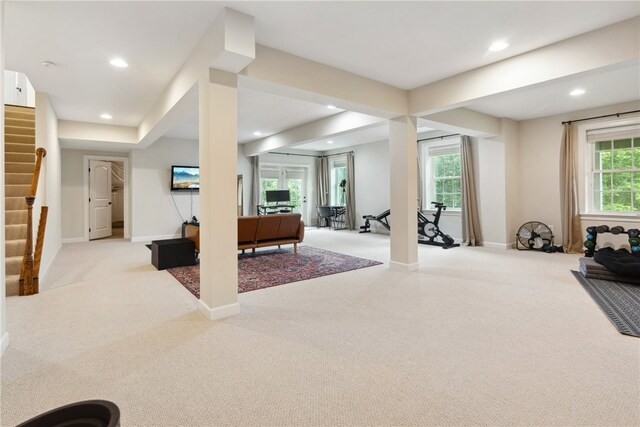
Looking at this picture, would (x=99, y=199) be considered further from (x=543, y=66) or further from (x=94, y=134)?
(x=543, y=66)

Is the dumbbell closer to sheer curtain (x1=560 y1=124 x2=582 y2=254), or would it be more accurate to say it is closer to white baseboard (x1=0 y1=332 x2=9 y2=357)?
sheer curtain (x1=560 y1=124 x2=582 y2=254)

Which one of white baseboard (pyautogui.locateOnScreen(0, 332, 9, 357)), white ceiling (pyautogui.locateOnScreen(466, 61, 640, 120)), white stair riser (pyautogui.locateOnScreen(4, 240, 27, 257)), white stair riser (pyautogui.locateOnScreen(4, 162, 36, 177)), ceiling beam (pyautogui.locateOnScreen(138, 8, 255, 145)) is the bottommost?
white baseboard (pyautogui.locateOnScreen(0, 332, 9, 357))

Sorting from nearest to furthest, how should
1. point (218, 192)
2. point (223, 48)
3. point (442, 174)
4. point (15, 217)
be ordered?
point (223, 48)
point (218, 192)
point (15, 217)
point (442, 174)

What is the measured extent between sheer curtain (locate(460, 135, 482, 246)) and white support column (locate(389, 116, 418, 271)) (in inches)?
109

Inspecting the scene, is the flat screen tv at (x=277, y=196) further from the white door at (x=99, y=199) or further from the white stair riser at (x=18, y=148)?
the white stair riser at (x=18, y=148)

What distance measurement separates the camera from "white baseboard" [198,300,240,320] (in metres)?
2.88

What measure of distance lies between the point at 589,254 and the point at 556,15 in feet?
14.4

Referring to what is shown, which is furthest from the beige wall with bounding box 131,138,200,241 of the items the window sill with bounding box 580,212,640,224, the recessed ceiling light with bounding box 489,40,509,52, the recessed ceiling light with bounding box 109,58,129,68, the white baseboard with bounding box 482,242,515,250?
the window sill with bounding box 580,212,640,224

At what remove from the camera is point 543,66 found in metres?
3.27

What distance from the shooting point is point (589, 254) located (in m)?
5.42

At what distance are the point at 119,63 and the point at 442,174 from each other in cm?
670

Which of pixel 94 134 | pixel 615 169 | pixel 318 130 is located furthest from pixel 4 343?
pixel 615 169

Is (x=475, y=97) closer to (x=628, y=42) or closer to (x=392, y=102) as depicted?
(x=392, y=102)

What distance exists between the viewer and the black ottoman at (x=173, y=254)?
483 centimetres
